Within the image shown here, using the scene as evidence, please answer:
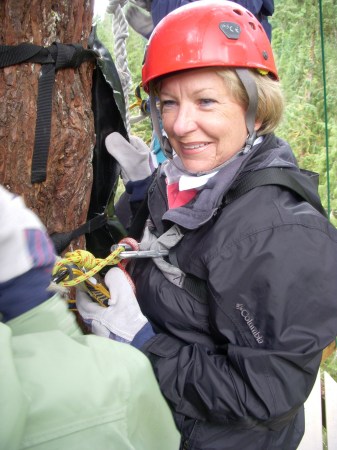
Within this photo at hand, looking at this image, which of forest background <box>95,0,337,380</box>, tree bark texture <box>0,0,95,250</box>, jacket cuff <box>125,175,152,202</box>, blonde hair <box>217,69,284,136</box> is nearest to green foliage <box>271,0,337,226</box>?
forest background <box>95,0,337,380</box>

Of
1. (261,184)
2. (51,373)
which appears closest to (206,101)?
(261,184)

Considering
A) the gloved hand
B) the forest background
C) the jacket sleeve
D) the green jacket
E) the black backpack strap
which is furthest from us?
the forest background

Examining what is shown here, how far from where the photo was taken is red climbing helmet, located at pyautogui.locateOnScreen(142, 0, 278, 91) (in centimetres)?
172

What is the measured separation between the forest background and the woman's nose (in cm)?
395

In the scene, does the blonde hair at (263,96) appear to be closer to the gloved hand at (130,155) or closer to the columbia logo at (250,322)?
the gloved hand at (130,155)

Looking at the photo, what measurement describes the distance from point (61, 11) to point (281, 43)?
5.76 metres

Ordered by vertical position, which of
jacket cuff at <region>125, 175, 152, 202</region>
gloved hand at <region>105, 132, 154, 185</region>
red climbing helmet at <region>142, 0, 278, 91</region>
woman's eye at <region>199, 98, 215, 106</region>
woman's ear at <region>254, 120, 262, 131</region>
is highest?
red climbing helmet at <region>142, 0, 278, 91</region>

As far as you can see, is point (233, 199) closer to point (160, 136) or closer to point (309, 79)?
point (160, 136)

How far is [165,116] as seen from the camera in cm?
189

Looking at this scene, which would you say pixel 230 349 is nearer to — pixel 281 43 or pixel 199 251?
pixel 199 251

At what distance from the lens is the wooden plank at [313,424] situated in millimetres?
2993

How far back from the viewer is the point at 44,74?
166 centimetres

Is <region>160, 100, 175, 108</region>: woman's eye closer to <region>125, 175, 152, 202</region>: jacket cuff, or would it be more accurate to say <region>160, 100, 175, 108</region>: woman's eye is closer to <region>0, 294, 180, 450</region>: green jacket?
<region>125, 175, 152, 202</region>: jacket cuff

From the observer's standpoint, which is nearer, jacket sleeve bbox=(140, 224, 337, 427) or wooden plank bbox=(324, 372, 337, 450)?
jacket sleeve bbox=(140, 224, 337, 427)
